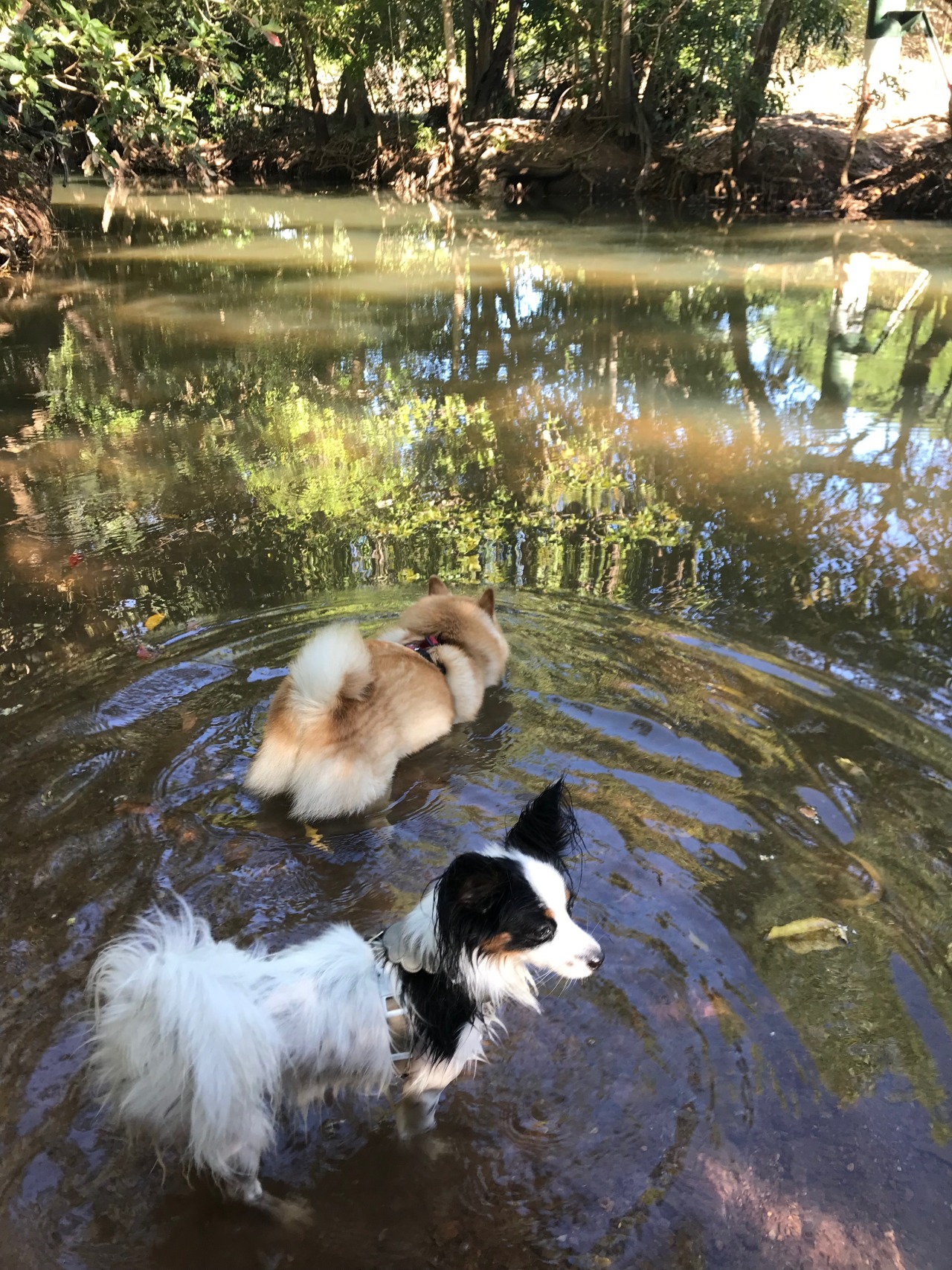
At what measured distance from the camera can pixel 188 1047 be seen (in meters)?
1.98

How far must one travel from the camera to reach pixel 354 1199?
2451 mm

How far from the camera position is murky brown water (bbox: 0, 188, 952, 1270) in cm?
244

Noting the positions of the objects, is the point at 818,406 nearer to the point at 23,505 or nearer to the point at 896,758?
the point at 896,758

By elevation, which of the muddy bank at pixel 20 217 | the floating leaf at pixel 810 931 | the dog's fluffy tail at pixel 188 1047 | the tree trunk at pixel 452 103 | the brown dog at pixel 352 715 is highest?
the tree trunk at pixel 452 103

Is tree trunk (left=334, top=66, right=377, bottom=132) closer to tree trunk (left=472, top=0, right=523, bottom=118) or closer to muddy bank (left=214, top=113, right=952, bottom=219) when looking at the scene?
muddy bank (left=214, top=113, right=952, bottom=219)

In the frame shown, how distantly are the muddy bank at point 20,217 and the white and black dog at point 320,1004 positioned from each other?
1607 centimetres

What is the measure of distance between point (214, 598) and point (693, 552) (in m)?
3.19

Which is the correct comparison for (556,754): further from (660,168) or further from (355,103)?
(355,103)

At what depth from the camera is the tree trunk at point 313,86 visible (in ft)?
98.8

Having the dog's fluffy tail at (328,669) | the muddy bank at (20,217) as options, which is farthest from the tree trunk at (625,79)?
the dog's fluffy tail at (328,669)

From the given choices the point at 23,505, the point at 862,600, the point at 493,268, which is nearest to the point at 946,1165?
the point at 862,600

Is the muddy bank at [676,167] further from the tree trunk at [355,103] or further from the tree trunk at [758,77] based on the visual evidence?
the tree trunk at [355,103]

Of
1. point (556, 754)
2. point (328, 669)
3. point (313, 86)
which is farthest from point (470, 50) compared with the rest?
point (328, 669)

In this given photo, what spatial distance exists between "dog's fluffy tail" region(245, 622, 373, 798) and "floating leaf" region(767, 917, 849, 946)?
1.90m
